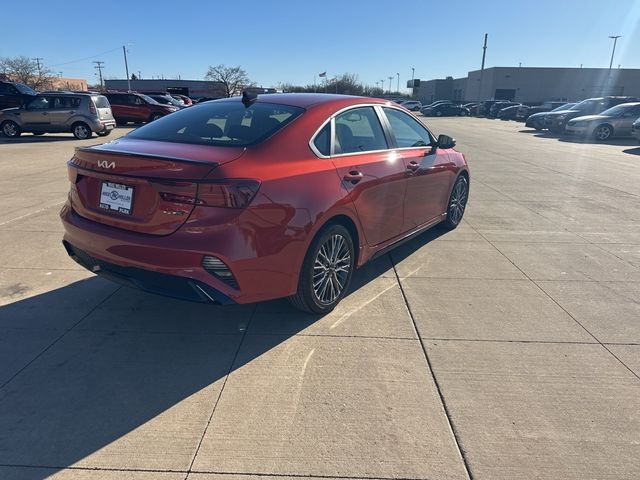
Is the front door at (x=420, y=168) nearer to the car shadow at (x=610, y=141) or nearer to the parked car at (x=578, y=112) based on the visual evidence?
the car shadow at (x=610, y=141)

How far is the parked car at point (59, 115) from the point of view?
56.1 ft

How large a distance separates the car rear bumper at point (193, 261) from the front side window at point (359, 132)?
1131mm

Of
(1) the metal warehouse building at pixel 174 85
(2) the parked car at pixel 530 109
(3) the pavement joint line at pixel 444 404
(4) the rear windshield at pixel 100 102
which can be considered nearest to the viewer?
(3) the pavement joint line at pixel 444 404

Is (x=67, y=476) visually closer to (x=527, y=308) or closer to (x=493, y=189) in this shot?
(x=527, y=308)

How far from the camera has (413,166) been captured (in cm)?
458

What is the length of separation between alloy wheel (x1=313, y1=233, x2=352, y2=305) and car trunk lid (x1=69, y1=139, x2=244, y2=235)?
1.01 meters

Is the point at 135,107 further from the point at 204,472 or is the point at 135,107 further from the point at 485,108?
the point at 485,108

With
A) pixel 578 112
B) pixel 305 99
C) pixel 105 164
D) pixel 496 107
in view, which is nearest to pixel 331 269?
pixel 305 99

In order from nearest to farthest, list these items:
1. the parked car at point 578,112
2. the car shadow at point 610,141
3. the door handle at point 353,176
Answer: the door handle at point 353,176
the car shadow at point 610,141
the parked car at point 578,112

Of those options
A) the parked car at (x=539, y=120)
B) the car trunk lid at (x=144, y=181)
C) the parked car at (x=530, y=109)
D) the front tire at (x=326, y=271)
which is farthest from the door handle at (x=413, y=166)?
the parked car at (x=530, y=109)

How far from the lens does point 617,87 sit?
2630 inches

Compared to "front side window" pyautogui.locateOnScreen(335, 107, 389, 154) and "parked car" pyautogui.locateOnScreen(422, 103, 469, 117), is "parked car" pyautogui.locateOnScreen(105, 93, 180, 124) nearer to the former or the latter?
"front side window" pyautogui.locateOnScreen(335, 107, 389, 154)

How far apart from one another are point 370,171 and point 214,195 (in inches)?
61.5

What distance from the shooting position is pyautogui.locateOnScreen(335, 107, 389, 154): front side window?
3777 millimetres
